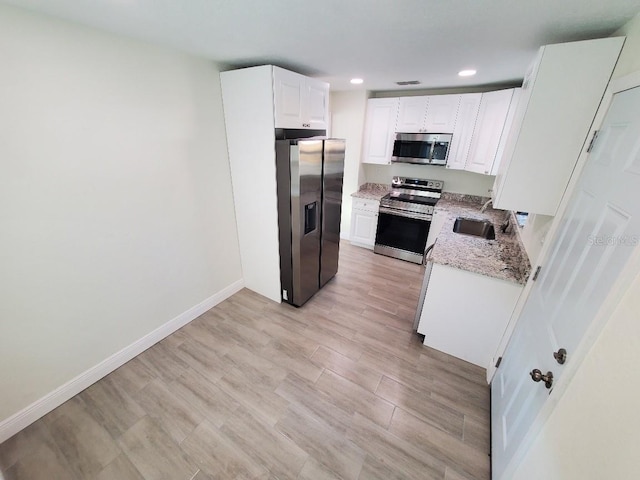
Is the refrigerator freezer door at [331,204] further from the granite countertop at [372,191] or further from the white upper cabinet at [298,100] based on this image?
the granite countertop at [372,191]

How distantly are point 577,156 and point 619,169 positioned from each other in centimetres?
53

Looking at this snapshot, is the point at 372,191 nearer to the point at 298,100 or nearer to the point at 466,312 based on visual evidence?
the point at 298,100

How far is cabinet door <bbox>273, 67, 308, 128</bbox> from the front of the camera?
2.08 meters

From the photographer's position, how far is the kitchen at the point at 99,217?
4.64ft

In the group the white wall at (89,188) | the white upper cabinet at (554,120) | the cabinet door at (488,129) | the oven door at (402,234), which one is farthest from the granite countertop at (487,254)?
the white wall at (89,188)

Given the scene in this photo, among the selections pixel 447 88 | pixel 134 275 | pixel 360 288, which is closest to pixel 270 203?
pixel 134 275

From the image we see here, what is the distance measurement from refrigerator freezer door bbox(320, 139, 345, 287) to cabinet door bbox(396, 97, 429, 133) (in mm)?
1377

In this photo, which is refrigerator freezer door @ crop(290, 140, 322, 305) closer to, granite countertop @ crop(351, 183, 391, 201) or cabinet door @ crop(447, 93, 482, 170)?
granite countertop @ crop(351, 183, 391, 201)

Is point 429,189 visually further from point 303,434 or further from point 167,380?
point 167,380

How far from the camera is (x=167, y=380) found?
6.36 ft

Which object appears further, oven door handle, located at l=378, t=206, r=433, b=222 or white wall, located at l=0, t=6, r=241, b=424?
oven door handle, located at l=378, t=206, r=433, b=222

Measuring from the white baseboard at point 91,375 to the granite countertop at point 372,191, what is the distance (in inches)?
101

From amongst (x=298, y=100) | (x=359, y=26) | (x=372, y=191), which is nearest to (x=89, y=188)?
(x=298, y=100)

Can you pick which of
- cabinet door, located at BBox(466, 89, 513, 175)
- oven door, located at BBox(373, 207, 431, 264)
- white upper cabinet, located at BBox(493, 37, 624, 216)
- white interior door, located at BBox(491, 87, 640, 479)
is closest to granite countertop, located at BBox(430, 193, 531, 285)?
white interior door, located at BBox(491, 87, 640, 479)
